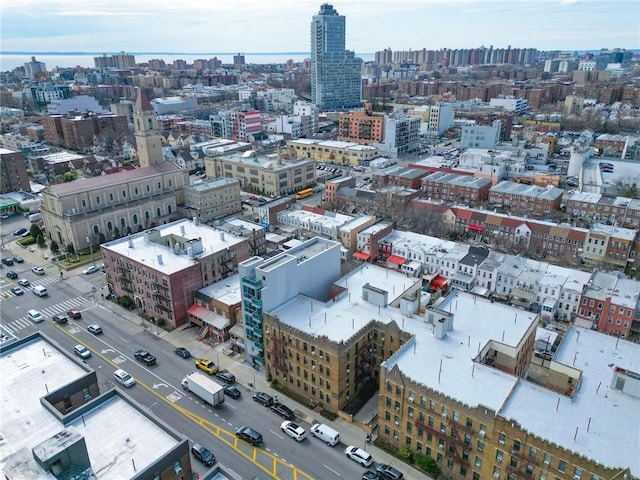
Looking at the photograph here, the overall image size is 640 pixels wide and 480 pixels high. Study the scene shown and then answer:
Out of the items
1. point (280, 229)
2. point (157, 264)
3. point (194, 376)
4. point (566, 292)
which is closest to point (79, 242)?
point (157, 264)

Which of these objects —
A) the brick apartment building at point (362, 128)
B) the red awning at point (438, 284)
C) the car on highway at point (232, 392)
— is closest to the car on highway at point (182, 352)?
the car on highway at point (232, 392)

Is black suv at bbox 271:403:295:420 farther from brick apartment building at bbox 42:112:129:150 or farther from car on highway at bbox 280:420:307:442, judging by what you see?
brick apartment building at bbox 42:112:129:150

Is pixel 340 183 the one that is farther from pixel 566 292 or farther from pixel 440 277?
pixel 566 292

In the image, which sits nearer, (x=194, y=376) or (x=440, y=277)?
(x=194, y=376)

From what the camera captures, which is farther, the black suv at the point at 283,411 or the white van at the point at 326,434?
the black suv at the point at 283,411

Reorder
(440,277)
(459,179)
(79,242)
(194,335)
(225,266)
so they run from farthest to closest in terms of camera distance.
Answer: (459,179) → (79,242) → (440,277) → (225,266) → (194,335)

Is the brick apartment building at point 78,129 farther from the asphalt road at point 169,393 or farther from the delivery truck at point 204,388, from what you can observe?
the delivery truck at point 204,388

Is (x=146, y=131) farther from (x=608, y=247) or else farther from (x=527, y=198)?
(x=608, y=247)
